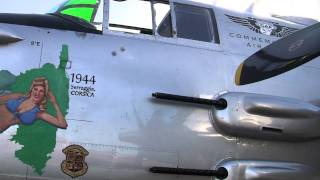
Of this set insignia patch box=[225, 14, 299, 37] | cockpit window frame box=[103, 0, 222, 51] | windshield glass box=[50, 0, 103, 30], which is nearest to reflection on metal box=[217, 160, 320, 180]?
cockpit window frame box=[103, 0, 222, 51]

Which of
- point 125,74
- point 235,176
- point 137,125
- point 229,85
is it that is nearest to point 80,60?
point 125,74

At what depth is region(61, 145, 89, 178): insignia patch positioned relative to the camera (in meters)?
5.66

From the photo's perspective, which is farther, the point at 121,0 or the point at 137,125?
the point at 121,0

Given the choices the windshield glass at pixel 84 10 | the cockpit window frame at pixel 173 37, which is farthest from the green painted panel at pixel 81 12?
the cockpit window frame at pixel 173 37

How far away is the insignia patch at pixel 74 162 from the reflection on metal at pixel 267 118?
1639 mm

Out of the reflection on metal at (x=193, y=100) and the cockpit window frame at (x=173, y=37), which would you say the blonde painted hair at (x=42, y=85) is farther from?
the reflection on metal at (x=193, y=100)

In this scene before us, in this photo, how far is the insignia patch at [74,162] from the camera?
5656mm

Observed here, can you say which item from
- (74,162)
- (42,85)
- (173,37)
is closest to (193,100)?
(173,37)

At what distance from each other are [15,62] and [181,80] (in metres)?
1.95

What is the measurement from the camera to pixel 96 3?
6.79m

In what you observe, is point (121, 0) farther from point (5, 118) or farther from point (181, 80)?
point (5, 118)

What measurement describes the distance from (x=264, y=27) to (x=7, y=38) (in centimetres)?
349

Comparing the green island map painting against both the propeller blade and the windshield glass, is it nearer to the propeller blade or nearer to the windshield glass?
the windshield glass

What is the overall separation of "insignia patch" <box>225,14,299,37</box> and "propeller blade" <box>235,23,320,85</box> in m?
0.65
